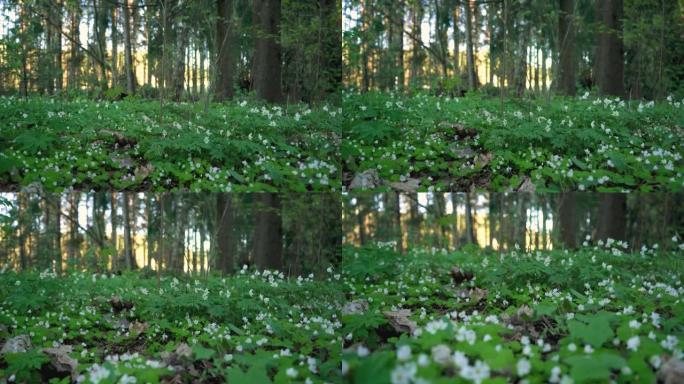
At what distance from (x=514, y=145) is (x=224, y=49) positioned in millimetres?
1895

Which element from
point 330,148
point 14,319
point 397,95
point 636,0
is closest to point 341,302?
point 330,148

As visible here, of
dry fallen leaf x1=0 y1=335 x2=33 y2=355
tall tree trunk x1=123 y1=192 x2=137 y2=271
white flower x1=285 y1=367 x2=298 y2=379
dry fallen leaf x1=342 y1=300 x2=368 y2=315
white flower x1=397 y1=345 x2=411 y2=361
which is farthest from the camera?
tall tree trunk x1=123 y1=192 x2=137 y2=271

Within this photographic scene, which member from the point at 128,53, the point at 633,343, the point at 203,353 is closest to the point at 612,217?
the point at 633,343

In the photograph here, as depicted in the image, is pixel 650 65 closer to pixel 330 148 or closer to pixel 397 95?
pixel 397 95

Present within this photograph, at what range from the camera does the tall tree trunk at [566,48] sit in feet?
12.0

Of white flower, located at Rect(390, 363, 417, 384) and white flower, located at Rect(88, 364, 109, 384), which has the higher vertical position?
white flower, located at Rect(390, 363, 417, 384)

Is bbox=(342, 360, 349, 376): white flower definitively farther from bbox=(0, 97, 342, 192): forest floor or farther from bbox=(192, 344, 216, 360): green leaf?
bbox=(0, 97, 342, 192): forest floor

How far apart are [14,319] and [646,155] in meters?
3.81

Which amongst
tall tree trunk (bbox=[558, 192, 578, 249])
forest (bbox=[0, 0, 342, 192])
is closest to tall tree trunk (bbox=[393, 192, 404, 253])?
forest (bbox=[0, 0, 342, 192])

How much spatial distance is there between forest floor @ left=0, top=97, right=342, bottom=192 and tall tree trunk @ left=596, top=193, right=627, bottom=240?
160 centimetres

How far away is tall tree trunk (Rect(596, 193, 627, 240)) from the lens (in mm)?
3588

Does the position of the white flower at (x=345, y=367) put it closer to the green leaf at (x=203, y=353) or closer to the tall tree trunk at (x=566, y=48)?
the green leaf at (x=203, y=353)

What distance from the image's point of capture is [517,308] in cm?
322

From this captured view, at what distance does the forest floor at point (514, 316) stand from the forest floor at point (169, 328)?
26 centimetres
